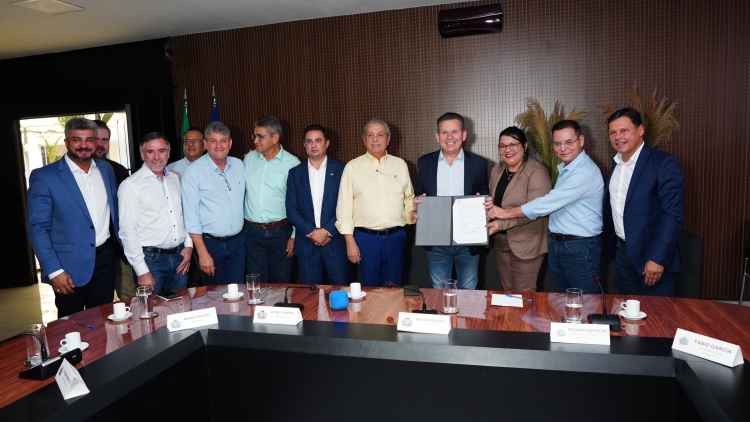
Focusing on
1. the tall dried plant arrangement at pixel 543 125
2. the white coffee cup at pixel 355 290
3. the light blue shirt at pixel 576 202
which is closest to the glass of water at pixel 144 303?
the white coffee cup at pixel 355 290

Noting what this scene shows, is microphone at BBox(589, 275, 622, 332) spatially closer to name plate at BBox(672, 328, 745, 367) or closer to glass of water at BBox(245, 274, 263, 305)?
name plate at BBox(672, 328, 745, 367)

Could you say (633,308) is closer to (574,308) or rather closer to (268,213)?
(574,308)

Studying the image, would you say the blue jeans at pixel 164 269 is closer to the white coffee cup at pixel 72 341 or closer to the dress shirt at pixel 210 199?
the dress shirt at pixel 210 199

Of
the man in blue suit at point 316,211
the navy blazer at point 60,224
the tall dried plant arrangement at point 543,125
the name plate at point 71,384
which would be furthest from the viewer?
A: the tall dried plant arrangement at point 543,125

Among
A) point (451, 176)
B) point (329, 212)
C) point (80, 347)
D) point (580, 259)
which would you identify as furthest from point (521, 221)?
point (80, 347)

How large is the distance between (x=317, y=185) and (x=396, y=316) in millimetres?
1987

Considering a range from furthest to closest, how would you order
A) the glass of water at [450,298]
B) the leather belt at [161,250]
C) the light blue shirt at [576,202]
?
the leather belt at [161,250] → the light blue shirt at [576,202] → the glass of water at [450,298]

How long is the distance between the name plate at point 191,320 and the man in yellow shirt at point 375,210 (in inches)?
68.3

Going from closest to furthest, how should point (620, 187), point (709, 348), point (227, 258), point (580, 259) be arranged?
point (709, 348), point (620, 187), point (580, 259), point (227, 258)

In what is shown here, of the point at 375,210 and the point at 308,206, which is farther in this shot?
the point at 308,206

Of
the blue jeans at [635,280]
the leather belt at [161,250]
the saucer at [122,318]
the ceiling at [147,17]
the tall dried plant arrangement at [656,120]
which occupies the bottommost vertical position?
the blue jeans at [635,280]

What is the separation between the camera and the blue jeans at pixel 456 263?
3512 millimetres

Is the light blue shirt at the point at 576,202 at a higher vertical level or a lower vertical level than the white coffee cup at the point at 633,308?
higher

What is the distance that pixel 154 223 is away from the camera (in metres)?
3.24
